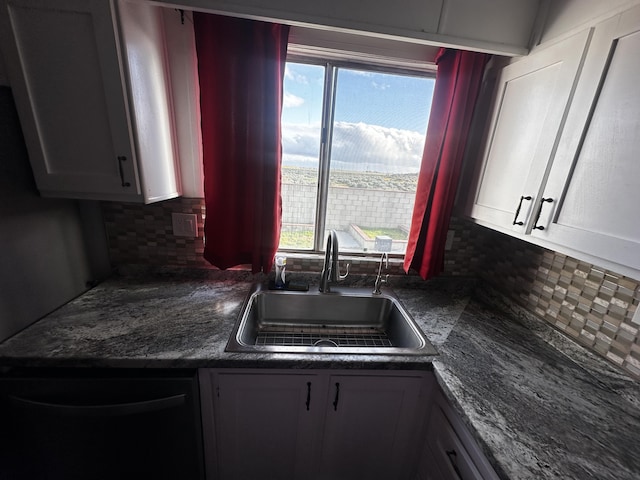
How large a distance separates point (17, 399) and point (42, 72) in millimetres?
1096

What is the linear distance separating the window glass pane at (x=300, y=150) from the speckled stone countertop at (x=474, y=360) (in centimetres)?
51

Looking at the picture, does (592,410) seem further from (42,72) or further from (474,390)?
(42,72)

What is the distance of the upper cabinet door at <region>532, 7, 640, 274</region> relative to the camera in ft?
2.25

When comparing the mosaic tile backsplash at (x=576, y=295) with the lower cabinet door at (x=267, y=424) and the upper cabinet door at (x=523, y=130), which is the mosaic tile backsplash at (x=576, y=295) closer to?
the upper cabinet door at (x=523, y=130)

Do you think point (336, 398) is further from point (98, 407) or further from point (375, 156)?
point (375, 156)

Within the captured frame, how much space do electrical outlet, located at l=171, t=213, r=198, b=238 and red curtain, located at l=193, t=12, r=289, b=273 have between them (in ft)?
0.40

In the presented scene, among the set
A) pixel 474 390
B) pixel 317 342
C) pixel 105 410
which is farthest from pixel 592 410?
pixel 105 410

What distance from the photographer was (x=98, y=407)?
80 centimetres

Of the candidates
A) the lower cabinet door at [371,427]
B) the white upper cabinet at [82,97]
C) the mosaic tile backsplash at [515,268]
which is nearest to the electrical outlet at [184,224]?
the mosaic tile backsplash at [515,268]

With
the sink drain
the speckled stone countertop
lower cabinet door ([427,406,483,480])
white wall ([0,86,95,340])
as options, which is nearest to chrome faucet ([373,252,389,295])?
the speckled stone countertop

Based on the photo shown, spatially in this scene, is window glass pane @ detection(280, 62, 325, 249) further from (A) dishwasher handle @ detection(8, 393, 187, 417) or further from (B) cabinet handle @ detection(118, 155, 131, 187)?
(A) dishwasher handle @ detection(8, 393, 187, 417)

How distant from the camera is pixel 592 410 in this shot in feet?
2.55

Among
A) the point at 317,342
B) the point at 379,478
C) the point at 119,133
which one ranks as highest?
the point at 119,133

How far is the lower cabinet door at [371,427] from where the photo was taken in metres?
0.98
